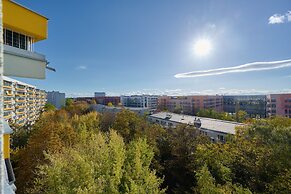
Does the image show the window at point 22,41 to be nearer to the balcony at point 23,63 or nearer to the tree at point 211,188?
the balcony at point 23,63

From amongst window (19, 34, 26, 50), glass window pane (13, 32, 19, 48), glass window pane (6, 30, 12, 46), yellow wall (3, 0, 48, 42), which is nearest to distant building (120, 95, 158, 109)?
yellow wall (3, 0, 48, 42)

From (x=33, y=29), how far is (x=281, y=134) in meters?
16.5

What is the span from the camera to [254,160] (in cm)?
1166

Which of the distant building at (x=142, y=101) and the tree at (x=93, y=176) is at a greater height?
the distant building at (x=142, y=101)

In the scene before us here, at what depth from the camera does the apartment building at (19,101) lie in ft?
124

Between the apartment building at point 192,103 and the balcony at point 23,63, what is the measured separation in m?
53.6

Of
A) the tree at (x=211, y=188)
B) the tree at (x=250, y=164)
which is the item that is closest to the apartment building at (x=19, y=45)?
the tree at (x=211, y=188)

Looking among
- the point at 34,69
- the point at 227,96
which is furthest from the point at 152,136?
the point at 227,96

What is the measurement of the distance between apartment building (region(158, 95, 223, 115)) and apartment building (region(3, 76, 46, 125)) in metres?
40.8

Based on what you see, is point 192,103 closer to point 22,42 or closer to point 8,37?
point 22,42

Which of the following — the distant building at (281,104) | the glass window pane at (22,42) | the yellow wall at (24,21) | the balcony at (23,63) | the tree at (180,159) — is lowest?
the tree at (180,159)

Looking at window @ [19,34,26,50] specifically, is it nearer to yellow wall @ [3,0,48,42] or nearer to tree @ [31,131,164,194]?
yellow wall @ [3,0,48,42]

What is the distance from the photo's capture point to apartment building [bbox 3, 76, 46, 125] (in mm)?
37844

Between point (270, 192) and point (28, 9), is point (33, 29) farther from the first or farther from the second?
point (270, 192)
